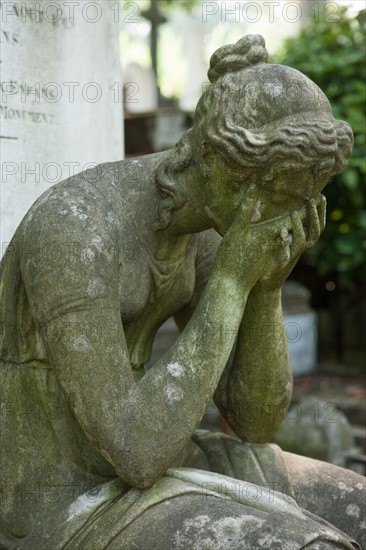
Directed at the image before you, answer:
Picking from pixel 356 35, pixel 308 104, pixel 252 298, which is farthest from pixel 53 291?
pixel 356 35

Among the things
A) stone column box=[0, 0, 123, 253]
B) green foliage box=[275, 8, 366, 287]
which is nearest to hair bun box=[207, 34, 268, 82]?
stone column box=[0, 0, 123, 253]

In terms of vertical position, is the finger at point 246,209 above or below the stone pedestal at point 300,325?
above

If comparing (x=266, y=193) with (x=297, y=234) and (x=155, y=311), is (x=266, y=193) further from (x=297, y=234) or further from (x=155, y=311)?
(x=155, y=311)

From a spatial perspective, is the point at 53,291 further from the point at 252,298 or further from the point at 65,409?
the point at 252,298

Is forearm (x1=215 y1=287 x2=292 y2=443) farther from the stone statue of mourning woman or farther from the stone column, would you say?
the stone column

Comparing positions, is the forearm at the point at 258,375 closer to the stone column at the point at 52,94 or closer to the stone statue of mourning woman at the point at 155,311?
the stone statue of mourning woman at the point at 155,311

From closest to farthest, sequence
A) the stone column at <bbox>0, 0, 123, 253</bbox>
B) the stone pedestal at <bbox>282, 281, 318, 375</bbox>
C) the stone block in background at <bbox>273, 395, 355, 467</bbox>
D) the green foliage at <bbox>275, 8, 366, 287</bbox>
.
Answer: the stone column at <bbox>0, 0, 123, 253</bbox>
the stone block in background at <bbox>273, 395, 355, 467</bbox>
the green foliage at <bbox>275, 8, 366, 287</bbox>
the stone pedestal at <bbox>282, 281, 318, 375</bbox>

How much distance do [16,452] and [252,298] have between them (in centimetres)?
90

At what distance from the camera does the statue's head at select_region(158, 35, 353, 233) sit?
8.09 feet

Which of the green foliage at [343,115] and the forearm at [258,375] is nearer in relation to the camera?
the forearm at [258,375]

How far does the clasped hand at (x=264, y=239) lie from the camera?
259cm

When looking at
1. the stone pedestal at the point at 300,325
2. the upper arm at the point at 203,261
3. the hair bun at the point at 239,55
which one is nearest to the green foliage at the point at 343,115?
the stone pedestal at the point at 300,325

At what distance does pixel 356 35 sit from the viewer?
848 centimetres

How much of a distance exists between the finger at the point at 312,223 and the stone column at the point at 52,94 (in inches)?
61.4
